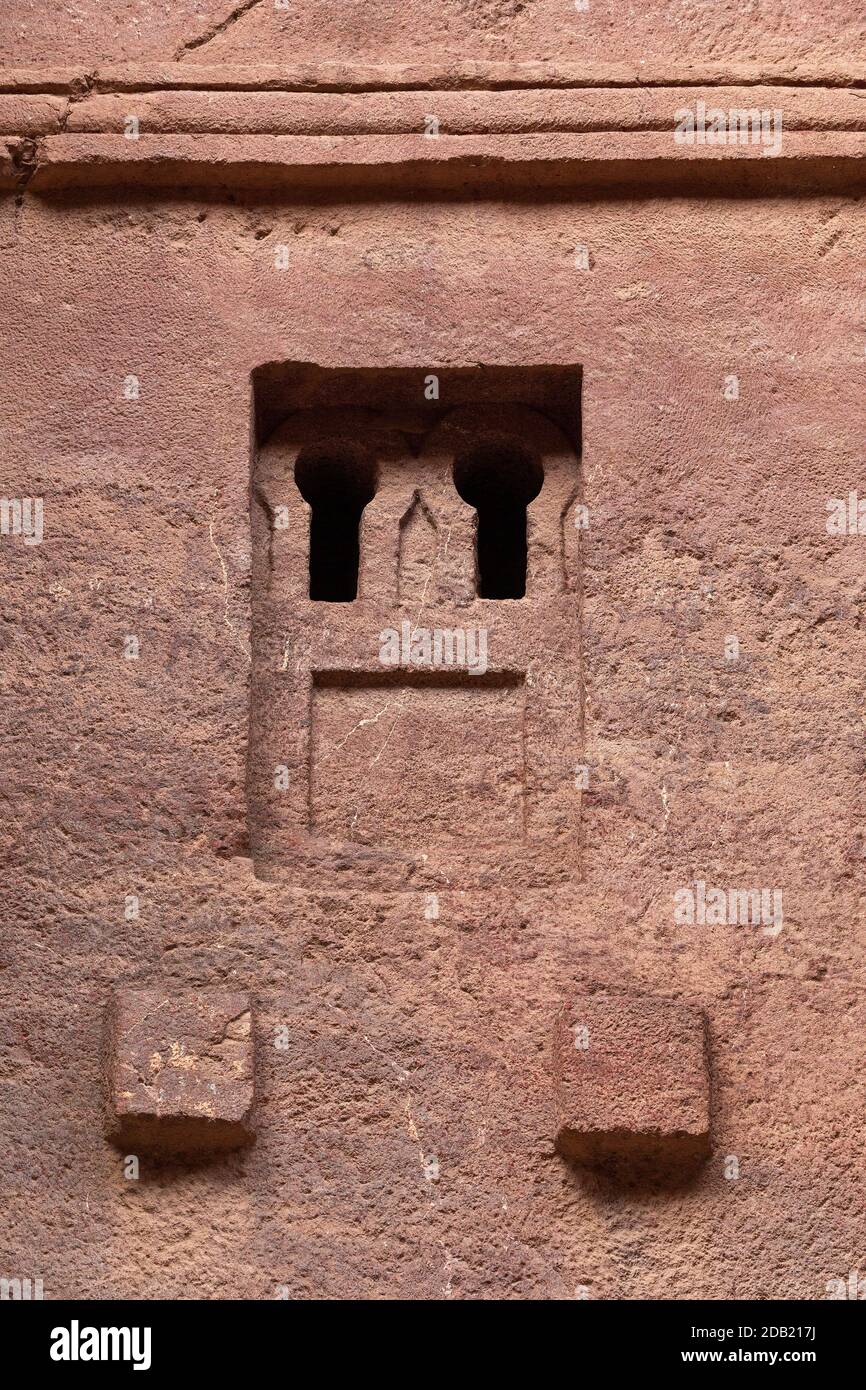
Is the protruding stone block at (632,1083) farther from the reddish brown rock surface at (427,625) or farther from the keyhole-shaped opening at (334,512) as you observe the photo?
the keyhole-shaped opening at (334,512)

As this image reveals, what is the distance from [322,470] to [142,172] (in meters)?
0.76

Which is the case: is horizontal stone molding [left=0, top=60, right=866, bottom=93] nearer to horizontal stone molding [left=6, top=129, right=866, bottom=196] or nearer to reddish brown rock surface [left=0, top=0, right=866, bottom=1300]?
reddish brown rock surface [left=0, top=0, right=866, bottom=1300]

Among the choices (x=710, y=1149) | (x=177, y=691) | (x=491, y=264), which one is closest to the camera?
(x=710, y=1149)

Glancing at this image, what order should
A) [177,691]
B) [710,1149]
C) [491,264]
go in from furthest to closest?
[491,264] → [177,691] → [710,1149]

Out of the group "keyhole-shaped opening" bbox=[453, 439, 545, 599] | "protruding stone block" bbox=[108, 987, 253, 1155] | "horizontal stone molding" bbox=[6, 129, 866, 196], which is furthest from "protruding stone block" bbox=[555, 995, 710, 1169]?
"horizontal stone molding" bbox=[6, 129, 866, 196]

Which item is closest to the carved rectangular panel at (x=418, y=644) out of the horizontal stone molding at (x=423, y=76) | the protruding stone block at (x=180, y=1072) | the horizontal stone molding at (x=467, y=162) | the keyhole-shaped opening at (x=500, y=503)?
the keyhole-shaped opening at (x=500, y=503)

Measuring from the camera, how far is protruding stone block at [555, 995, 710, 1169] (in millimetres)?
3268

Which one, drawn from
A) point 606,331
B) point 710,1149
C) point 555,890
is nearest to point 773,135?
point 606,331

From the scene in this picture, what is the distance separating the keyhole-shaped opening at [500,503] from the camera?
12.9 feet

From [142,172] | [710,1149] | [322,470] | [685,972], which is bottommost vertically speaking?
[710,1149]

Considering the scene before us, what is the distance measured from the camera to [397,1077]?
11.0ft

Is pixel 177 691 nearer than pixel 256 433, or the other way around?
pixel 177 691

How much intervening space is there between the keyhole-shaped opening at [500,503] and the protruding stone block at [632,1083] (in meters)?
1.04

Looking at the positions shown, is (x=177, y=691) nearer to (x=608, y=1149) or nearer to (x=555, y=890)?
(x=555, y=890)
